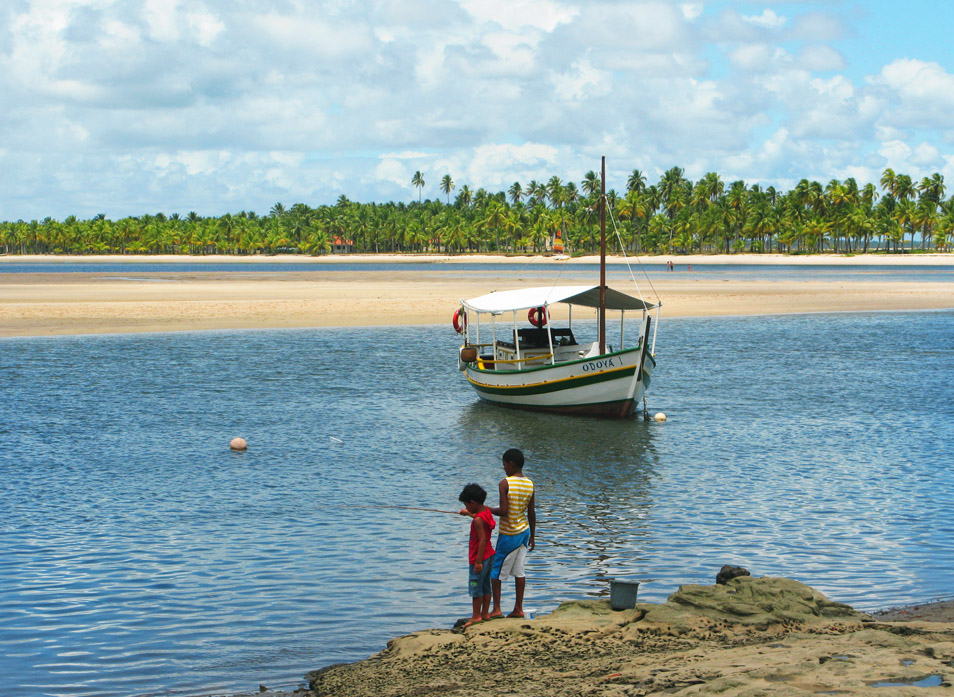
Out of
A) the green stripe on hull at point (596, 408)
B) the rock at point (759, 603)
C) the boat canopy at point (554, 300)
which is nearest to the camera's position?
the rock at point (759, 603)

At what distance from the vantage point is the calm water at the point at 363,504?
10.9 meters

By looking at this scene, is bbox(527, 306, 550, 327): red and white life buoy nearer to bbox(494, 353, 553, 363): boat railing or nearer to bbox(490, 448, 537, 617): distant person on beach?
bbox(494, 353, 553, 363): boat railing

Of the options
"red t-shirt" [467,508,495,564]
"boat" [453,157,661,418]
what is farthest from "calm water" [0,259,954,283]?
"red t-shirt" [467,508,495,564]

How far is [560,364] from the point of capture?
25.9 m

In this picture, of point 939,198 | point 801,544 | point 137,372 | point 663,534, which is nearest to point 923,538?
point 801,544

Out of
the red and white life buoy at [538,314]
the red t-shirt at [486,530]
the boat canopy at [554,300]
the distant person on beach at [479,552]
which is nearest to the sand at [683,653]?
the distant person on beach at [479,552]

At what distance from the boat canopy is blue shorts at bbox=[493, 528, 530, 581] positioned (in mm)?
16956

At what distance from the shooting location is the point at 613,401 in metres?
25.5

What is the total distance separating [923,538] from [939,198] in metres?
191

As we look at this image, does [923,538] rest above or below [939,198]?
below

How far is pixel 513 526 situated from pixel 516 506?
213mm

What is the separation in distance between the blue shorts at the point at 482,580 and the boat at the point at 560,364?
14.6 metres

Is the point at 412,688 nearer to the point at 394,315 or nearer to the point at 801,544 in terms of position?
the point at 801,544

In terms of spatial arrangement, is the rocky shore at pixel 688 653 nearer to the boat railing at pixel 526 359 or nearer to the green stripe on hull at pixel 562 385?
the green stripe on hull at pixel 562 385
